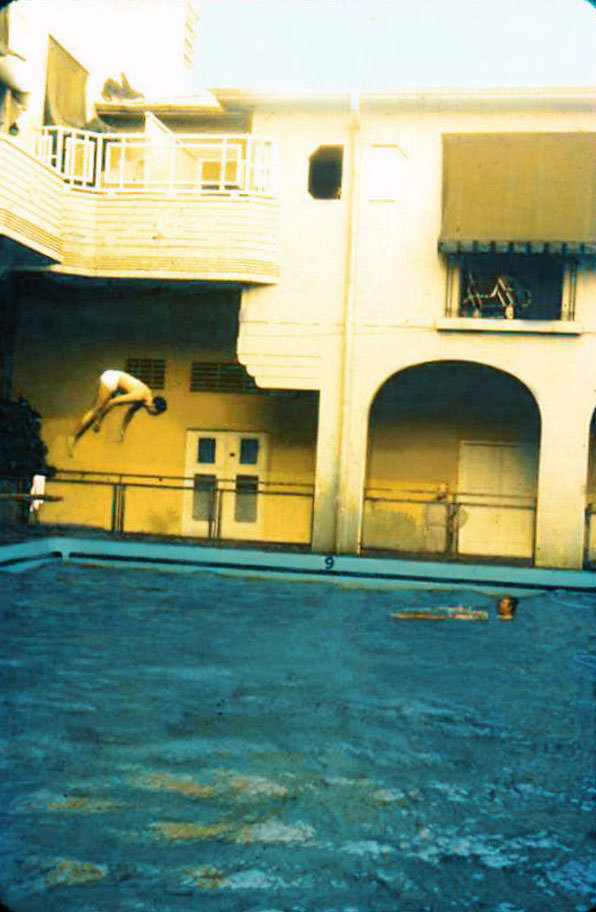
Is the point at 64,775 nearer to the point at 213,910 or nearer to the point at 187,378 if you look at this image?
the point at 213,910

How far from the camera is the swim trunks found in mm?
19844

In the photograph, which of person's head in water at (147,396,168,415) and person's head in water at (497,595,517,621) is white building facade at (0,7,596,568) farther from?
person's head in water at (497,595,517,621)

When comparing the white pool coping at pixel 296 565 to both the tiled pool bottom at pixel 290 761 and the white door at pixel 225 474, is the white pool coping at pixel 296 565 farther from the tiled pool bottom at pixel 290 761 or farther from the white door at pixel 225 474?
the white door at pixel 225 474

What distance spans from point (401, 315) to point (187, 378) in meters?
4.99

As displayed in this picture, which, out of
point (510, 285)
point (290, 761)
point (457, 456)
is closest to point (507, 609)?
point (510, 285)

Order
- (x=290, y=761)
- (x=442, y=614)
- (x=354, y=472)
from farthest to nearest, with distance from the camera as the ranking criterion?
(x=354, y=472), (x=442, y=614), (x=290, y=761)

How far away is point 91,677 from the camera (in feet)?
32.0

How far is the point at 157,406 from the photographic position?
20.3 metres

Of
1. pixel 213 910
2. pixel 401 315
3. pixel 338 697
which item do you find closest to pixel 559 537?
pixel 401 315

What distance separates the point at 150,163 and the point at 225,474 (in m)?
5.94

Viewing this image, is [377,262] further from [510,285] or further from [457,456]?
[457,456]

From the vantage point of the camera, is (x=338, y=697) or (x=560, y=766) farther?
(x=338, y=697)

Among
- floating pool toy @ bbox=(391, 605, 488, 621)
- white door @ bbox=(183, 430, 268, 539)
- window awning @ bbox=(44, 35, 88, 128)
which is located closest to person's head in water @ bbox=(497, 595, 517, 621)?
floating pool toy @ bbox=(391, 605, 488, 621)

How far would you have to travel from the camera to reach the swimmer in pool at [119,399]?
1992cm
